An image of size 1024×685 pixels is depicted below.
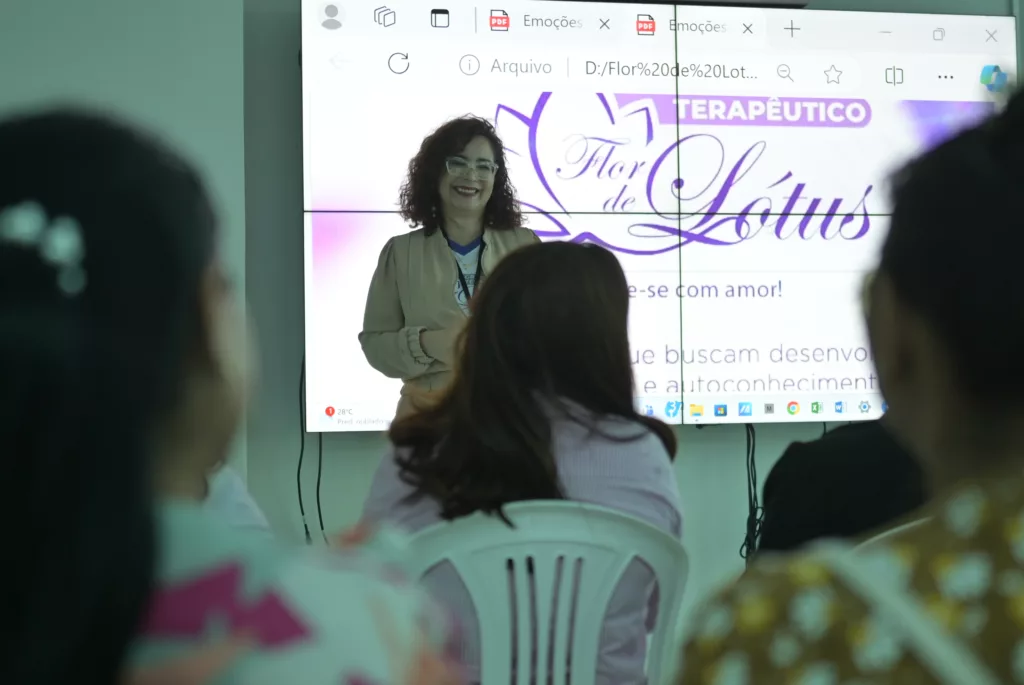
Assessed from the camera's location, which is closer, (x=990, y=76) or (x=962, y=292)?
(x=962, y=292)

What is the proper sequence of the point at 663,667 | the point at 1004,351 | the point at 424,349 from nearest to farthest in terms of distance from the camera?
the point at 1004,351 → the point at 663,667 → the point at 424,349

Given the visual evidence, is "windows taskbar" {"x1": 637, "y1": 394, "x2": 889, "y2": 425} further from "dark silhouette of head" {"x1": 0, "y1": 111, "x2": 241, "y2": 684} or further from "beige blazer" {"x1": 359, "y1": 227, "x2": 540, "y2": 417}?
"dark silhouette of head" {"x1": 0, "y1": 111, "x2": 241, "y2": 684}

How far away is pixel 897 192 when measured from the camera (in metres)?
0.73

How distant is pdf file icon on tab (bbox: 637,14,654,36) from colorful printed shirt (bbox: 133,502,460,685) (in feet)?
10.9

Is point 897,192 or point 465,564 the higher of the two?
point 897,192

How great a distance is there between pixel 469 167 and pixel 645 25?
2.58ft

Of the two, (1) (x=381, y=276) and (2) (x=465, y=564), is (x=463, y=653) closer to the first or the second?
(2) (x=465, y=564)

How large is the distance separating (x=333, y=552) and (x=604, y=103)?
3.17 m

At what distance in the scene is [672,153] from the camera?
149 inches

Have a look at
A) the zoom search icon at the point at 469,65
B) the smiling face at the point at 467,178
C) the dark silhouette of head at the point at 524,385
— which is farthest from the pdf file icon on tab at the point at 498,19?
the dark silhouette of head at the point at 524,385

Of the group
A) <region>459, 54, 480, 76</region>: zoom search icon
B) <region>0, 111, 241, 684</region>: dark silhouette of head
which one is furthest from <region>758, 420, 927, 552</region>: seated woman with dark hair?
<region>459, 54, 480, 76</region>: zoom search icon

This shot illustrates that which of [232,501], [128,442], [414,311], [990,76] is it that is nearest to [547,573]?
[232,501]

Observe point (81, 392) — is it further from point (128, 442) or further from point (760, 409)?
point (760, 409)

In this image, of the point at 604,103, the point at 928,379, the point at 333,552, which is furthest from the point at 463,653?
the point at 604,103
